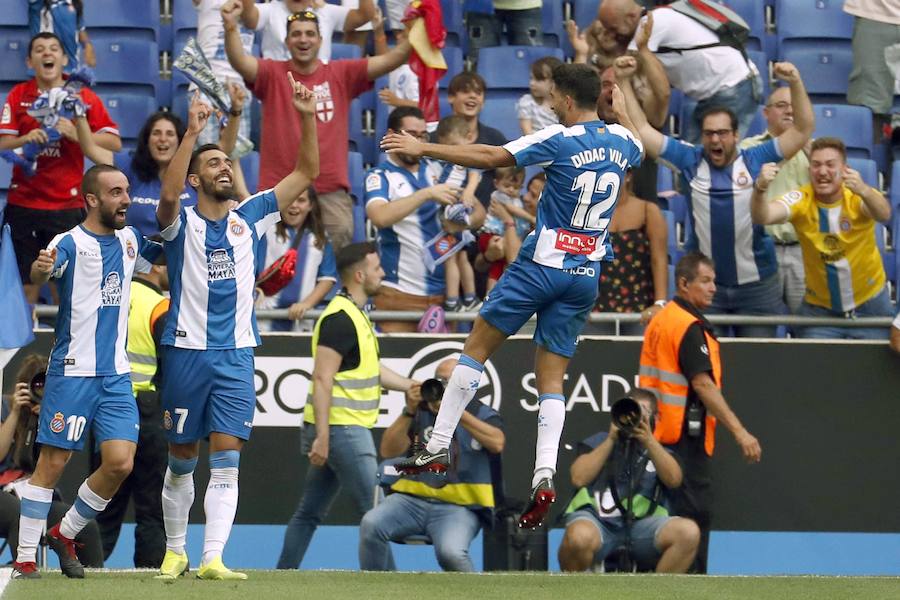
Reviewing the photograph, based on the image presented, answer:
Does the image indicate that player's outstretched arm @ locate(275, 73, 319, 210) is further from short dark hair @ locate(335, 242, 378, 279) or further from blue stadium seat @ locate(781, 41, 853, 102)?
blue stadium seat @ locate(781, 41, 853, 102)

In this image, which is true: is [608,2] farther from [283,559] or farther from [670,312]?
[283,559]

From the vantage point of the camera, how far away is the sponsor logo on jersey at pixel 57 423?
309 inches

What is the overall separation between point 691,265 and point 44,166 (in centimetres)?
445

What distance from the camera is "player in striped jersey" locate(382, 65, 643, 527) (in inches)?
305

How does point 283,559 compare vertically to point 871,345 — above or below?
below

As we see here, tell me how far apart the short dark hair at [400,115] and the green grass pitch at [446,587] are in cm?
354

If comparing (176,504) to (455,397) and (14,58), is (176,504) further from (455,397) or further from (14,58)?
(14,58)

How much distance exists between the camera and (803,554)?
11.0m

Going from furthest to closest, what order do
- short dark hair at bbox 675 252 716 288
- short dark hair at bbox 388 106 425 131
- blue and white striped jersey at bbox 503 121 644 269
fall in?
short dark hair at bbox 388 106 425 131 → short dark hair at bbox 675 252 716 288 → blue and white striped jersey at bbox 503 121 644 269

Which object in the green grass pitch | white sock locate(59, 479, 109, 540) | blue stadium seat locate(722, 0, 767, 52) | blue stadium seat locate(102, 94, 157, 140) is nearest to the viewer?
the green grass pitch

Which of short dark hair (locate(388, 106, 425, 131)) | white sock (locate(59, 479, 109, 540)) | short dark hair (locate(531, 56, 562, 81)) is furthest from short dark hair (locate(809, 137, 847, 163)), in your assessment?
white sock (locate(59, 479, 109, 540))

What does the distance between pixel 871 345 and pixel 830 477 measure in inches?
37.5

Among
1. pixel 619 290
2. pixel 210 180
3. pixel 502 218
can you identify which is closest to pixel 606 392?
pixel 619 290

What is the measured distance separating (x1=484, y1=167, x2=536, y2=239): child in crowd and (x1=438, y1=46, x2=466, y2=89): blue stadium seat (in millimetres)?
2145
